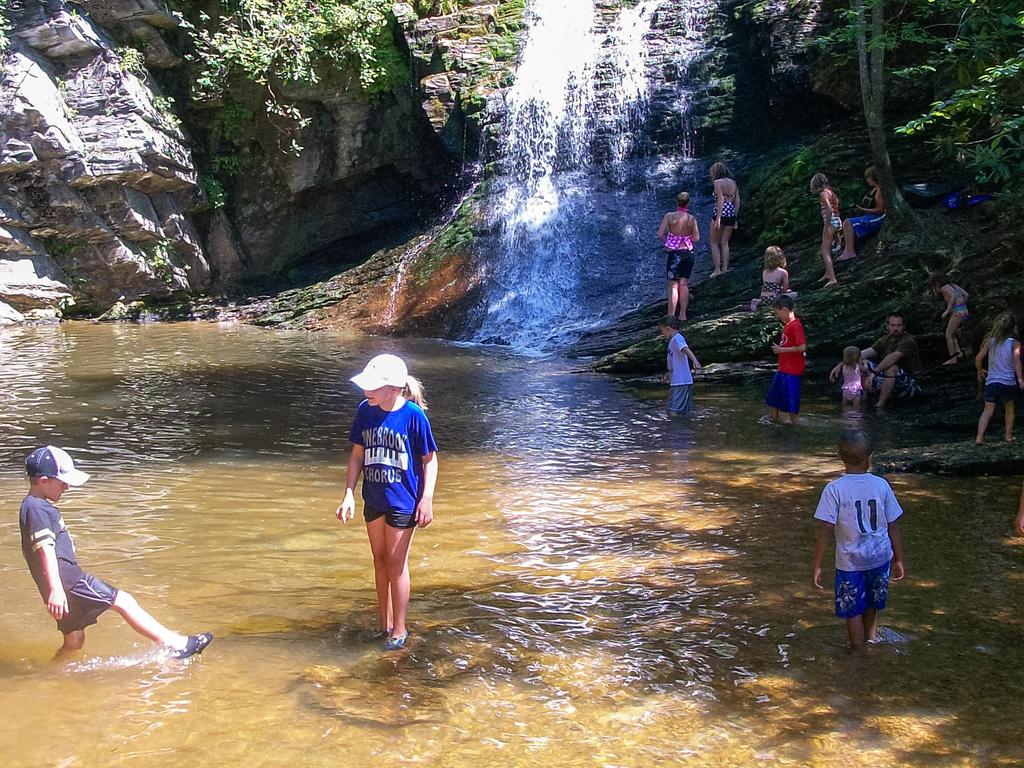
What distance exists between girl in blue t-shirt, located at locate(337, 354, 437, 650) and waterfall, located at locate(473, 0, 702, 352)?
12.9 m

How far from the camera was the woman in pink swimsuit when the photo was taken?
15461 mm

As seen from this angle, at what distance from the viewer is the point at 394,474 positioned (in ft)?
17.6

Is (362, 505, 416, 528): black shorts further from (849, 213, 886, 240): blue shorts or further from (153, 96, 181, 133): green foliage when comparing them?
(153, 96, 181, 133): green foliage

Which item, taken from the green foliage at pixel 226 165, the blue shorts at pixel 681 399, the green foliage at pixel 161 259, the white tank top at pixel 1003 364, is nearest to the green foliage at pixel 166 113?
the green foliage at pixel 226 165

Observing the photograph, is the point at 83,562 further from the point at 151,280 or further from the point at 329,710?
the point at 151,280

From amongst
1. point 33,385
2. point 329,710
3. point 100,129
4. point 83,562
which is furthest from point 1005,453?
point 100,129

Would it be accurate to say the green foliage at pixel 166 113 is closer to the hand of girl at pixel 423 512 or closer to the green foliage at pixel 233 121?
the green foliage at pixel 233 121

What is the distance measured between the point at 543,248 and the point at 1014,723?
17.2 metres

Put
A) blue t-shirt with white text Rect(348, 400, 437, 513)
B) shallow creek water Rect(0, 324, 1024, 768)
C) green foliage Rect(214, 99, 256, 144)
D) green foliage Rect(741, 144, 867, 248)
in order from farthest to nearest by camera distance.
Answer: green foliage Rect(214, 99, 256, 144) → green foliage Rect(741, 144, 867, 248) → blue t-shirt with white text Rect(348, 400, 437, 513) → shallow creek water Rect(0, 324, 1024, 768)

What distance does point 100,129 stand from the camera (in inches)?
887

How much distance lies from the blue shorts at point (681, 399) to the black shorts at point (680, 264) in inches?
166

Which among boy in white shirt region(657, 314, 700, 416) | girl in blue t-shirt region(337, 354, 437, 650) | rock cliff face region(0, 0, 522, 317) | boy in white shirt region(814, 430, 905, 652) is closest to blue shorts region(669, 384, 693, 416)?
boy in white shirt region(657, 314, 700, 416)

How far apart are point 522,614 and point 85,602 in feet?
7.97

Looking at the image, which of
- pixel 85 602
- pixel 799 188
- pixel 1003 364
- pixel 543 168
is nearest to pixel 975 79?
pixel 1003 364
